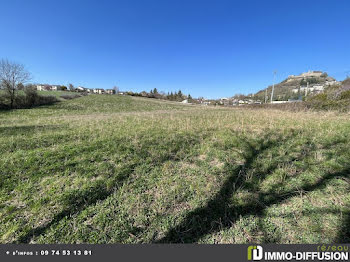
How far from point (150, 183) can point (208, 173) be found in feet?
4.60

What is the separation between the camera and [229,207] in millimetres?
2154

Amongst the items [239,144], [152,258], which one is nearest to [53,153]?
[152,258]

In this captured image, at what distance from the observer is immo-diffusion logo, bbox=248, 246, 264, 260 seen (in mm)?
1698

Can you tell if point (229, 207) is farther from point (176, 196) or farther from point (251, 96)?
point (251, 96)

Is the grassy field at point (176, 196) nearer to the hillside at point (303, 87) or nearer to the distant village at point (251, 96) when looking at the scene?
the distant village at point (251, 96)

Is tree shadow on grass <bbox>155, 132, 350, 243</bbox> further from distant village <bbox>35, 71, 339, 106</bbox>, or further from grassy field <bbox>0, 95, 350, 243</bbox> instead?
distant village <bbox>35, 71, 339, 106</bbox>

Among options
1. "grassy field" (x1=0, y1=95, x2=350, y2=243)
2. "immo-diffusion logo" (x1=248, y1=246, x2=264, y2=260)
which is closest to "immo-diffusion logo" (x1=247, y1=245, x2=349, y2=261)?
"immo-diffusion logo" (x1=248, y1=246, x2=264, y2=260)

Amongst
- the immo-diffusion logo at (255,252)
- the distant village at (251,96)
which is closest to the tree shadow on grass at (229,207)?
the immo-diffusion logo at (255,252)

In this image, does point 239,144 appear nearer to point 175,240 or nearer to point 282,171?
point 282,171

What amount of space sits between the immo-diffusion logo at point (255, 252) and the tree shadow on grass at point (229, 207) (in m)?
0.33

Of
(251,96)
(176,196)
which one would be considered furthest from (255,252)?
→ (251,96)

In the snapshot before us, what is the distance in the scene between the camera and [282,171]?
2.94m

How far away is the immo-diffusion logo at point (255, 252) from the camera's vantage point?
1698 mm

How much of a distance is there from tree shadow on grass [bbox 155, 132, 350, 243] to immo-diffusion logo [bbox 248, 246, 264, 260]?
1.07 ft
